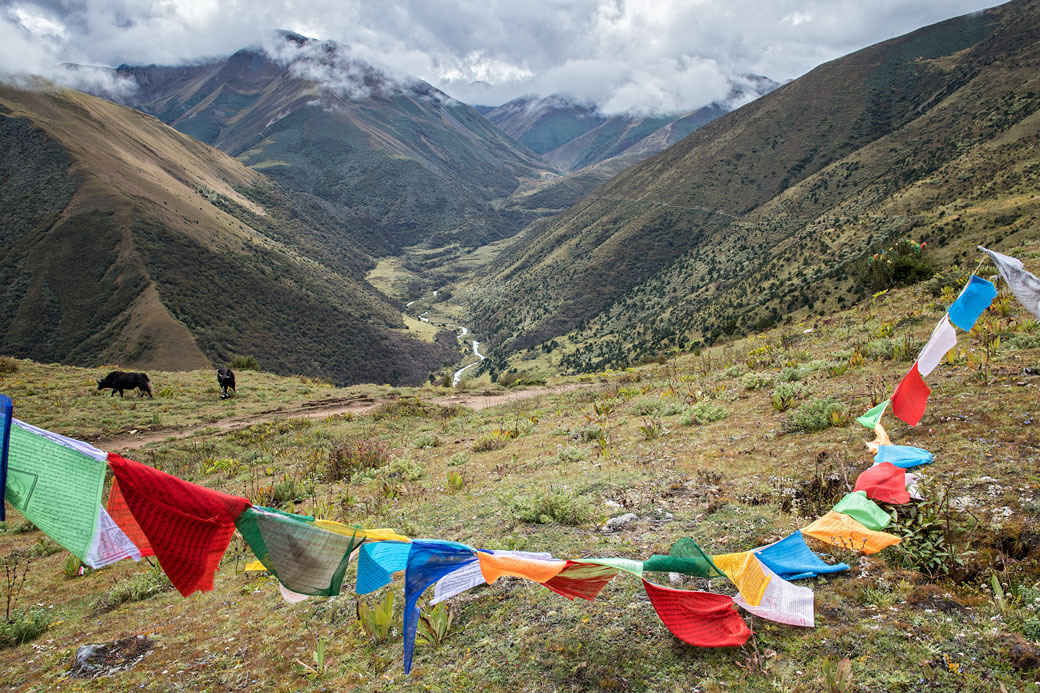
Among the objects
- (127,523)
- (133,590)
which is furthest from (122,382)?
(127,523)

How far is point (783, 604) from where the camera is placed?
3445 millimetres

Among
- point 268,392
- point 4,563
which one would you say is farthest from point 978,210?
point 4,563

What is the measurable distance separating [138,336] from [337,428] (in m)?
45.6

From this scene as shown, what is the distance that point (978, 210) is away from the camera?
33.4 meters

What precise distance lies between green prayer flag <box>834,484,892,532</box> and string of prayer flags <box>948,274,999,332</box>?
3.13m

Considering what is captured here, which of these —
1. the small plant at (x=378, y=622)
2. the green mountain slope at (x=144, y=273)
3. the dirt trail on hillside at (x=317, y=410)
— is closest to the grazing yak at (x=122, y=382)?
the dirt trail on hillside at (x=317, y=410)

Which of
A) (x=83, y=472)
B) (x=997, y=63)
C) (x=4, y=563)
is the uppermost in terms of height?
(x=997, y=63)

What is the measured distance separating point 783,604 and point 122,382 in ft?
75.8

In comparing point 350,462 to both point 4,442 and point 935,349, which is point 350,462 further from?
point 935,349

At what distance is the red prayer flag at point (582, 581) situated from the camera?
3.35 m

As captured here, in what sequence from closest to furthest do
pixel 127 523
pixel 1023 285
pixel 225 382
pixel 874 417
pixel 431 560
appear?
1. pixel 431 560
2. pixel 127 523
3. pixel 1023 285
4. pixel 874 417
5. pixel 225 382

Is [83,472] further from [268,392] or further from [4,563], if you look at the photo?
[268,392]

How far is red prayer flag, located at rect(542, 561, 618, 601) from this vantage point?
335cm

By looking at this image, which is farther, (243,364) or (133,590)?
(243,364)
